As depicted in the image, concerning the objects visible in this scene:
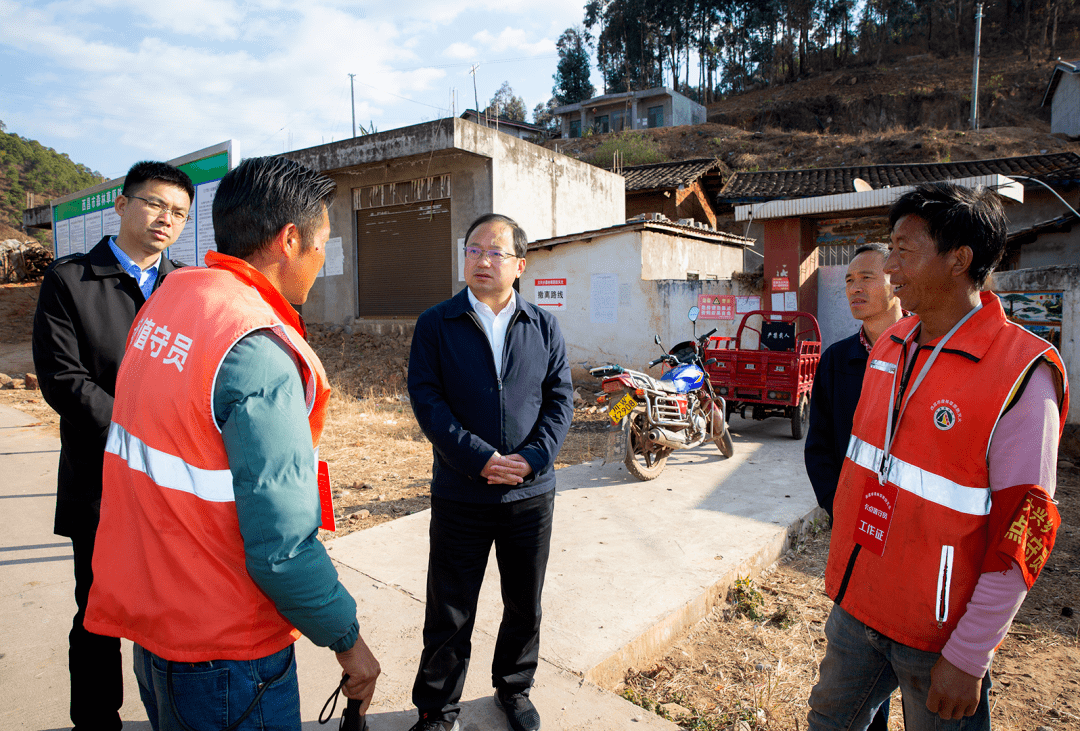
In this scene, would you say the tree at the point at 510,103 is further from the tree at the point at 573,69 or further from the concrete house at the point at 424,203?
the concrete house at the point at 424,203

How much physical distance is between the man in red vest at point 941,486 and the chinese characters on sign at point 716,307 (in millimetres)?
7478

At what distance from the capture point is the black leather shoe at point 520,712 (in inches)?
85.4

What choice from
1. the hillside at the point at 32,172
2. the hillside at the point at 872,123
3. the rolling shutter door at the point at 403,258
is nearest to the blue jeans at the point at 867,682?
the rolling shutter door at the point at 403,258

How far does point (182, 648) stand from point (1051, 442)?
1.80 m

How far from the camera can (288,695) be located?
1.28 metres

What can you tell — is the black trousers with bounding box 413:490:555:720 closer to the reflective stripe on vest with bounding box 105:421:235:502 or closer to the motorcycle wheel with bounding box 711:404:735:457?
the reflective stripe on vest with bounding box 105:421:235:502

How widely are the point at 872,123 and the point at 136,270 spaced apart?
39.6 metres

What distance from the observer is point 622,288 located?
10.2 m

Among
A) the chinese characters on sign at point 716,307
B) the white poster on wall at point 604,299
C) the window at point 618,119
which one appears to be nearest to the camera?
the chinese characters on sign at point 716,307

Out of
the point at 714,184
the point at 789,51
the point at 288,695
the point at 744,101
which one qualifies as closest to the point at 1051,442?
the point at 288,695

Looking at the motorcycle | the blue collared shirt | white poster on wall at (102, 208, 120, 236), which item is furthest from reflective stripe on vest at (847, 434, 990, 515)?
white poster on wall at (102, 208, 120, 236)

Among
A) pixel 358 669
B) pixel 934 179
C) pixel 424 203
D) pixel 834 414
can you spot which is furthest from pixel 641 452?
pixel 934 179

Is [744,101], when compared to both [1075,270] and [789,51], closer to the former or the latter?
[789,51]

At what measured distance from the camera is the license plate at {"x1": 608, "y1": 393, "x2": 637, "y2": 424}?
5168mm
